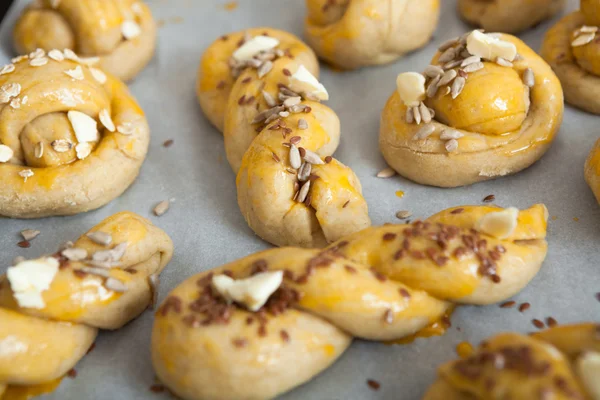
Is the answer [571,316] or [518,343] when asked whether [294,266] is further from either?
[571,316]

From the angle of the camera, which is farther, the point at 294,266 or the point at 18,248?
the point at 18,248

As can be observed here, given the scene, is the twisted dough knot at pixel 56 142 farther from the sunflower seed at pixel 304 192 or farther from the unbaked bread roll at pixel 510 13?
the unbaked bread roll at pixel 510 13

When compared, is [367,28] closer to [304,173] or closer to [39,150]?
[304,173]

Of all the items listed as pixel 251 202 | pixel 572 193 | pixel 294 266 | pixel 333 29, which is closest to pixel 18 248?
pixel 251 202

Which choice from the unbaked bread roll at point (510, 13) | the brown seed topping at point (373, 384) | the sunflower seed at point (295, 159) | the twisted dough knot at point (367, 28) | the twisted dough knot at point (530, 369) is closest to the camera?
the twisted dough knot at point (530, 369)

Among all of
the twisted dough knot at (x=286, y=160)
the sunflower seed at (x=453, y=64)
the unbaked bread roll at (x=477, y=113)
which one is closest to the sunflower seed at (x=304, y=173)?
the twisted dough knot at (x=286, y=160)
